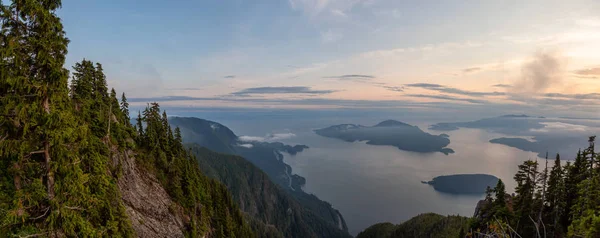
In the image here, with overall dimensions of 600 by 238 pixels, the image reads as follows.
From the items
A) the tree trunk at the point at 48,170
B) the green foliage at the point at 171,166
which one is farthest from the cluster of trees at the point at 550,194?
the green foliage at the point at 171,166

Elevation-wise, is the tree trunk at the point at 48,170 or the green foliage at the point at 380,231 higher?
the tree trunk at the point at 48,170

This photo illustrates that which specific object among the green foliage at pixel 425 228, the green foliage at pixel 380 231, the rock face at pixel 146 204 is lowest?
the green foliage at pixel 380 231

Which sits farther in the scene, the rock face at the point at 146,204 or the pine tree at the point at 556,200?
the pine tree at the point at 556,200

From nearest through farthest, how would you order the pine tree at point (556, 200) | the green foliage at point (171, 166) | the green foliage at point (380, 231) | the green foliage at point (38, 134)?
the green foliage at point (38, 134) → the pine tree at point (556, 200) → the green foliage at point (171, 166) → the green foliage at point (380, 231)

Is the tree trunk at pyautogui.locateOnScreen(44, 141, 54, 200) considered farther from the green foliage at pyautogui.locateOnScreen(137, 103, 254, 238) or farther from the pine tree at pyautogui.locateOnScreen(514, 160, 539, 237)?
the pine tree at pyautogui.locateOnScreen(514, 160, 539, 237)

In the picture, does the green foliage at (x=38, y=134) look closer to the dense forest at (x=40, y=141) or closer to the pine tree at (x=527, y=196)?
the dense forest at (x=40, y=141)

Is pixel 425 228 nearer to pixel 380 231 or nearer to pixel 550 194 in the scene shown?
pixel 380 231

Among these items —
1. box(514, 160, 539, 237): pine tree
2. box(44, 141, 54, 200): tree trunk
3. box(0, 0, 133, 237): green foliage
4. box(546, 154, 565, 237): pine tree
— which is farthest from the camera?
box(514, 160, 539, 237): pine tree

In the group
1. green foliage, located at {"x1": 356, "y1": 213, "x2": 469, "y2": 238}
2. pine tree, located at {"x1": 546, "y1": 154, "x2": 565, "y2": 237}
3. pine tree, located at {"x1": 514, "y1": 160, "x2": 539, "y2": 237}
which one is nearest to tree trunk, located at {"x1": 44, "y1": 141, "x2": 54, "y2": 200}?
pine tree, located at {"x1": 546, "y1": 154, "x2": 565, "y2": 237}
